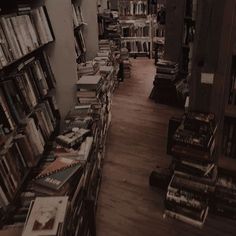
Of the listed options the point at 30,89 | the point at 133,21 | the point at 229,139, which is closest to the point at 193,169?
the point at 229,139

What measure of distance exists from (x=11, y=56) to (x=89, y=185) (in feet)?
3.18

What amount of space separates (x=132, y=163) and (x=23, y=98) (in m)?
1.46

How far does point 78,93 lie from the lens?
8.57 feet

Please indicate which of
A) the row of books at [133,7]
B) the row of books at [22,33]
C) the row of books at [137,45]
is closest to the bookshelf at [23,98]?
the row of books at [22,33]

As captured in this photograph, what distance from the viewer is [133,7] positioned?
22.2 ft

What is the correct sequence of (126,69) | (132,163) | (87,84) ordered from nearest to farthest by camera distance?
(87,84)
(132,163)
(126,69)

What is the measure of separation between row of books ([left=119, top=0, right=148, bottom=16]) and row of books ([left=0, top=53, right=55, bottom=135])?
5.02 meters

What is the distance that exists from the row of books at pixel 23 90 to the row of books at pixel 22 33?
0.12 meters

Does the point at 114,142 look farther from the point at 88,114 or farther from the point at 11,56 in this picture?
the point at 11,56

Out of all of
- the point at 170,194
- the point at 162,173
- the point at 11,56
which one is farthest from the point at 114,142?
the point at 11,56

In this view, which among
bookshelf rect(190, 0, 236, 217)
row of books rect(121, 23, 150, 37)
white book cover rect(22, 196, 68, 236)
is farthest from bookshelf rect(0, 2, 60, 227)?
row of books rect(121, 23, 150, 37)

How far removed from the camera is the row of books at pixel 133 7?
672 cm

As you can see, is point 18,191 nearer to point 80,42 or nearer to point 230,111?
point 230,111

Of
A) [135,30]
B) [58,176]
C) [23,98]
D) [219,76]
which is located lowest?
[135,30]
